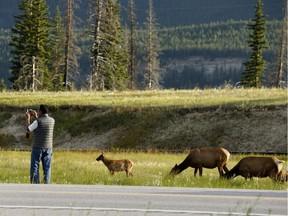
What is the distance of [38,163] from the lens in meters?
18.0

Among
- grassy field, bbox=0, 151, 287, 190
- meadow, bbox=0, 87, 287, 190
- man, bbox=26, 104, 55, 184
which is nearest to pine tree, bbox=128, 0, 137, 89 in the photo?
meadow, bbox=0, 87, 287, 190

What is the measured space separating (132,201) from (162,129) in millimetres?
30386

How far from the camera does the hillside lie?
41.3m

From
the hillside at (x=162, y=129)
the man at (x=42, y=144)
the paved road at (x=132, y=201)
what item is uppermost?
the man at (x=42, y=144)

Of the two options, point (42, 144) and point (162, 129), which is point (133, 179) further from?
point (162, 129)

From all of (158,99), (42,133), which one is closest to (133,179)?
(42,133)

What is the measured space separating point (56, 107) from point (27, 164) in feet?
77.7

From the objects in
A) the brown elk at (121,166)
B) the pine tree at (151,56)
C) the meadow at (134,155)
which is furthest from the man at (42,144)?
the pine tree at (151,56)

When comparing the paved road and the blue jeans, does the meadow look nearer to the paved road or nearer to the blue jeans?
the blue jeans

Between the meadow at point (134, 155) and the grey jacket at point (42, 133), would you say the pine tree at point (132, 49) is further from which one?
the grey jacket at point (42, 133)

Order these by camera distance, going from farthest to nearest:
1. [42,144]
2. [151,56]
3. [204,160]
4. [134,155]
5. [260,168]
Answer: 1. [151,56]
2. [134,155]
3. [204,160]
4. [42,144]
5. [260,168]

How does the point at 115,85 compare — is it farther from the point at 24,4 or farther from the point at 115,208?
the point at 115,208

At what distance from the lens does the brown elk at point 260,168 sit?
1781 centimetres

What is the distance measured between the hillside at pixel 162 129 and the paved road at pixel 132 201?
24.5 m
